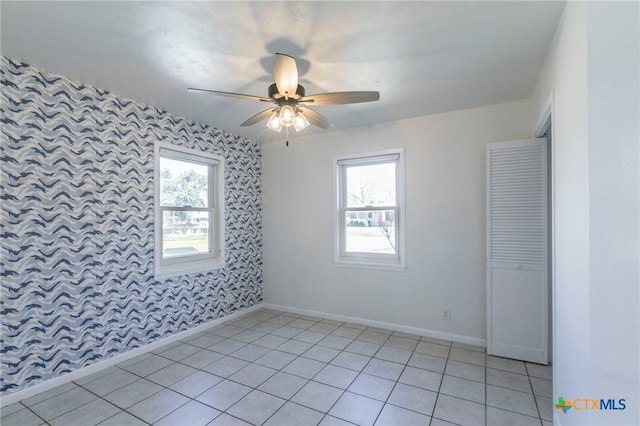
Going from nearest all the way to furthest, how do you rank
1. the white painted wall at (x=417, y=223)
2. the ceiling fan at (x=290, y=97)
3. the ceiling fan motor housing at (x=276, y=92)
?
the ceiling fan at (x=290, y=97), the ceiling fan motor housing at (x=276, y=92), the white painted wall at (x=417, y=223)

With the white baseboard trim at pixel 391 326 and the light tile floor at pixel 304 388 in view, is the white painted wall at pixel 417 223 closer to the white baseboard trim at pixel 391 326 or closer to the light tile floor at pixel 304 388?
the white baseboard trim at pixel 391 326

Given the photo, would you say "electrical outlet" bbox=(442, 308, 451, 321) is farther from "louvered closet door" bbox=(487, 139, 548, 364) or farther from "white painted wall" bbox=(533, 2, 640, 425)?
"white painted wall" bbox=(533, 2, 640, 425)

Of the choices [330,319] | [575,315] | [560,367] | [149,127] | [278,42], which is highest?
[278,42]

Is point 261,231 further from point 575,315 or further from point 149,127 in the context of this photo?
point 575,315

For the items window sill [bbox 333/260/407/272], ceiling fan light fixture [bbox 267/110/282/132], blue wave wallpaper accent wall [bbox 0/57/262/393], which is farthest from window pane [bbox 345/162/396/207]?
blue wave wallpaper accent wall [bbox 0/57/262/393]

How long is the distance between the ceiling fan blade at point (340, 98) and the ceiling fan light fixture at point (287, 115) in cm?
12

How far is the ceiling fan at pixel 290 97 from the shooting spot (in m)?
1.84

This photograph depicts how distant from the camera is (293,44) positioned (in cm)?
198

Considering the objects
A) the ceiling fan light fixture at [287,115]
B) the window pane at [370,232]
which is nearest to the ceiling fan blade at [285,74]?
the ceiling fan light fixture at [287,115]

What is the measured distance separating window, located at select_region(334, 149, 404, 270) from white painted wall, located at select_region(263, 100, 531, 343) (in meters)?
0.11

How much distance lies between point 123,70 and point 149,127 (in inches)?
32.2

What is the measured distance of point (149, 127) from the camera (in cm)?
311

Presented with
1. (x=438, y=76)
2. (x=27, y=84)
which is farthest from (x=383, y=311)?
(x=27, y=84)

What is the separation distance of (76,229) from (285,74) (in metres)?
2.27
